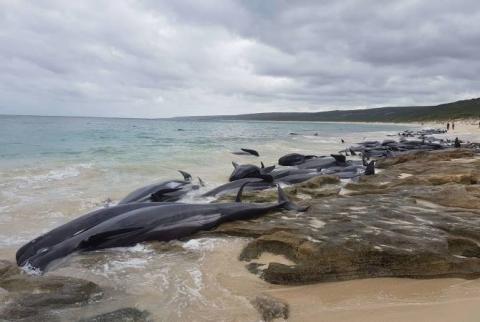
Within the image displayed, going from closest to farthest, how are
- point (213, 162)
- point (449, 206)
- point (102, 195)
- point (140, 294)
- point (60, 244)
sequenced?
point (140, 294) → point (60, 244) → point (449, 206) → point (102, 195) → point (213, 162)

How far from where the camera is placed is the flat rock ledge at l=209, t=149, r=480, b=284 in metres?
5.04

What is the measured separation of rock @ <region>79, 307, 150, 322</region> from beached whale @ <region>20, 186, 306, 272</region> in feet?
7.09

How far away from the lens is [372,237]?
5.64 m

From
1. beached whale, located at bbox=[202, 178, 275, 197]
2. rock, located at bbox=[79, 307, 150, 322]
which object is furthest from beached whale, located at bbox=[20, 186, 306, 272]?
beached whale, located at bbox=[202, 178, 275, 197]

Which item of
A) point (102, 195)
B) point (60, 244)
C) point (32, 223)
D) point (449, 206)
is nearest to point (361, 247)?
point (449, 206)

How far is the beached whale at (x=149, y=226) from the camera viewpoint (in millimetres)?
6234

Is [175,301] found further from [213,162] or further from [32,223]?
[213,162]

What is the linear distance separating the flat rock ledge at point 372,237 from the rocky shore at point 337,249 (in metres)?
0.01

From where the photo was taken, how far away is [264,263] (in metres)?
5.48

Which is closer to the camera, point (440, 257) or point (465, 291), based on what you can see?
point (465, 291)

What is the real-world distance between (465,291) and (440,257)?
61 cm

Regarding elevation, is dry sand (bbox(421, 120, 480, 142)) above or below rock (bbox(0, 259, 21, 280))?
below

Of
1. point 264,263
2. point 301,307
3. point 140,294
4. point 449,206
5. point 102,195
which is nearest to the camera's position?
point 301,307

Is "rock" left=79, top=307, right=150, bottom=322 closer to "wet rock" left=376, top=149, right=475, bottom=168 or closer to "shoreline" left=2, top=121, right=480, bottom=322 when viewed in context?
"shoreline" left=2, top=121, right=480, bottom=322
